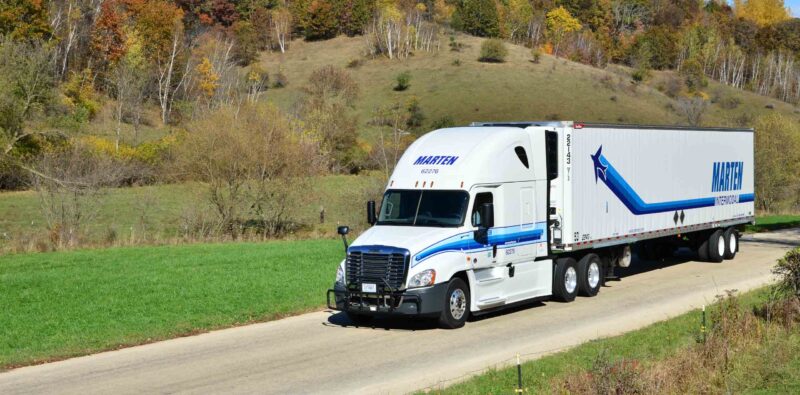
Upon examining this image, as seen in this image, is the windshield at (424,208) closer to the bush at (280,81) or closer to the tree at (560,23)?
the bush at (280,81)

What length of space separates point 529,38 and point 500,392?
511 feet

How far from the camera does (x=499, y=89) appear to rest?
4309 inches

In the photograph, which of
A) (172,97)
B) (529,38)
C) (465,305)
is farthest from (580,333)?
(529,38)

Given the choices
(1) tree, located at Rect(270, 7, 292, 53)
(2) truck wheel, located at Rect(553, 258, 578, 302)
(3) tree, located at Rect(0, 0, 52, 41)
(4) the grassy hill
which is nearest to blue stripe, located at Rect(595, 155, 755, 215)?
(2) truck wheel, located at Rect(553, 258, 578, 302)

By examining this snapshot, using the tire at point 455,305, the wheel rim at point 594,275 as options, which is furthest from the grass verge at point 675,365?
the wheel rim at point 594,275

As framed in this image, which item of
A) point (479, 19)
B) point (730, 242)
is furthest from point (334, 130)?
point (479, 19)

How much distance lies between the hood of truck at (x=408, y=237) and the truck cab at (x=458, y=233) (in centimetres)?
2

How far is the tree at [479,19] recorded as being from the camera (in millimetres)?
153750

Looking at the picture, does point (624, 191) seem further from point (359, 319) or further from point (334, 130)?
point (334, 130)

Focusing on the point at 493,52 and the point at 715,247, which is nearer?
the point at 715,247

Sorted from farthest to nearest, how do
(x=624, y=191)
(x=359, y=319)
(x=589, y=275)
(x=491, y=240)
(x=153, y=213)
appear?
(x=153, y=213) → (x=624, y=191) → (x=589, y=275) → (x=359, y=319) → (x=491, y=240)

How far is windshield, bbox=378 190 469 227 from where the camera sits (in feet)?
57.8

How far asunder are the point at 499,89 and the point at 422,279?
310 ft

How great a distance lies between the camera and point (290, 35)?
148 metres
